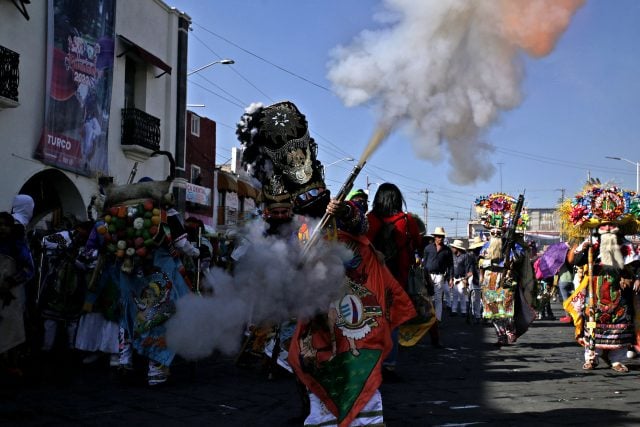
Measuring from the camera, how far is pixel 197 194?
34250 millimetres

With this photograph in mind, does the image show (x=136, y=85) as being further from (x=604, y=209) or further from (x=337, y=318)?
(x=337, y=318)

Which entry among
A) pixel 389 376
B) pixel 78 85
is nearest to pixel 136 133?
pixel 78 85

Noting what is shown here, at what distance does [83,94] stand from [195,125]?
49.0 ft

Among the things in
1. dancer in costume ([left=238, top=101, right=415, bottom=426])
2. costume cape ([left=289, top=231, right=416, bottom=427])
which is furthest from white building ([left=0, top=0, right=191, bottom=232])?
costume cape ([left=289, top=231, right=416, bottom=427])

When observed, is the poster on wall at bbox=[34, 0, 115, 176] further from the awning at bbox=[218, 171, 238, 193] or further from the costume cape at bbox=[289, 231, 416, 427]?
the awning at bbox=[218, 171, 238, 193]

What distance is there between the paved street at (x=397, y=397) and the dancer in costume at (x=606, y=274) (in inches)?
13.4

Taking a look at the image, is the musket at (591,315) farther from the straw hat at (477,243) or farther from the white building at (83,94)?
the white building at (83,94)

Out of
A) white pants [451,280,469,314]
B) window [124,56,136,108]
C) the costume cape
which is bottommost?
the costume cape

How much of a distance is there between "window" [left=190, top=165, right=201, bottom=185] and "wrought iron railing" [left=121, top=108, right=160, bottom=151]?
37.6ft

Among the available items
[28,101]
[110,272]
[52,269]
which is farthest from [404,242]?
[28,101]

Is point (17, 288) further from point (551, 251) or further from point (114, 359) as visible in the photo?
point (551, 251)

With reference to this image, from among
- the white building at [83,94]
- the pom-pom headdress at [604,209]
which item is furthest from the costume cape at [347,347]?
the white building at [83,94]

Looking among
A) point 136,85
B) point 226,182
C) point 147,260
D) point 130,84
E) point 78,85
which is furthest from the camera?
point 226,182

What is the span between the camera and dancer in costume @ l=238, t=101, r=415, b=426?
195 inches
